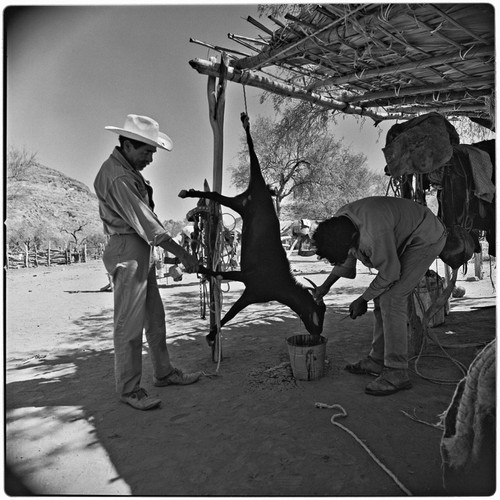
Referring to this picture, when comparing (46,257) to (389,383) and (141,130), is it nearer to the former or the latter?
(141,130)

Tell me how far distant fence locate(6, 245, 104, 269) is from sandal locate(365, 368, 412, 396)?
58.0 ft

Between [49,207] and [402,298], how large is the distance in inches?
1367

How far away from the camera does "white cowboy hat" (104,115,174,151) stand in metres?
2.82

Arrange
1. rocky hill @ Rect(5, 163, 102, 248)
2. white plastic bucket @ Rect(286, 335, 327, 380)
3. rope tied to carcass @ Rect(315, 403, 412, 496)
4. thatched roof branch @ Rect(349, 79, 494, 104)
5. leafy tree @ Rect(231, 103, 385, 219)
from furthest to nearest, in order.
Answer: rocky hill @ Rect(5, 163, 102, 248) < leafy tree @ Rect(231, 103, 385, 219) < thatched roof branch @ Rect(349, 79, 494, 104) < white plastic bucket @ Rect(286, 335, 327, 380) < rope tied to carcass @ Rect(315, 403, 412, 496)

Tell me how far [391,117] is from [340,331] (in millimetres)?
3223

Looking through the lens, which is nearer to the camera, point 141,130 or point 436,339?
point 141,130

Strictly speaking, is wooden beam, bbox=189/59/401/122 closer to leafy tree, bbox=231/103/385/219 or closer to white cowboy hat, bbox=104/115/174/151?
white cowboy hat, bbox=104/115/174/151

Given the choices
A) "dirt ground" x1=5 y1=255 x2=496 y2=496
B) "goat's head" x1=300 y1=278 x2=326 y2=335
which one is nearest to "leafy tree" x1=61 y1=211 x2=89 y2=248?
"dirt ground" x1=5 y1=255 x2=496 y2=496

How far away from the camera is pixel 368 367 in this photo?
3.43m

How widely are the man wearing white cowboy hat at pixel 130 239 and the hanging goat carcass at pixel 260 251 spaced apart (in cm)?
60

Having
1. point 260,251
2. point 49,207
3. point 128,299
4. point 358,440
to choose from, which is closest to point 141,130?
point 128,299

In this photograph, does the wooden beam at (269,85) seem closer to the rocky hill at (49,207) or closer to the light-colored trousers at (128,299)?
the light-colored trousers at (128,299)

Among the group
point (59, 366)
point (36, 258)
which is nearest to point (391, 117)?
point (59, 366)

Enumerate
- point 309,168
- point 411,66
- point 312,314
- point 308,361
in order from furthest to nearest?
point 309,168 → point 411,66 → point 312,314 → point 308,361
